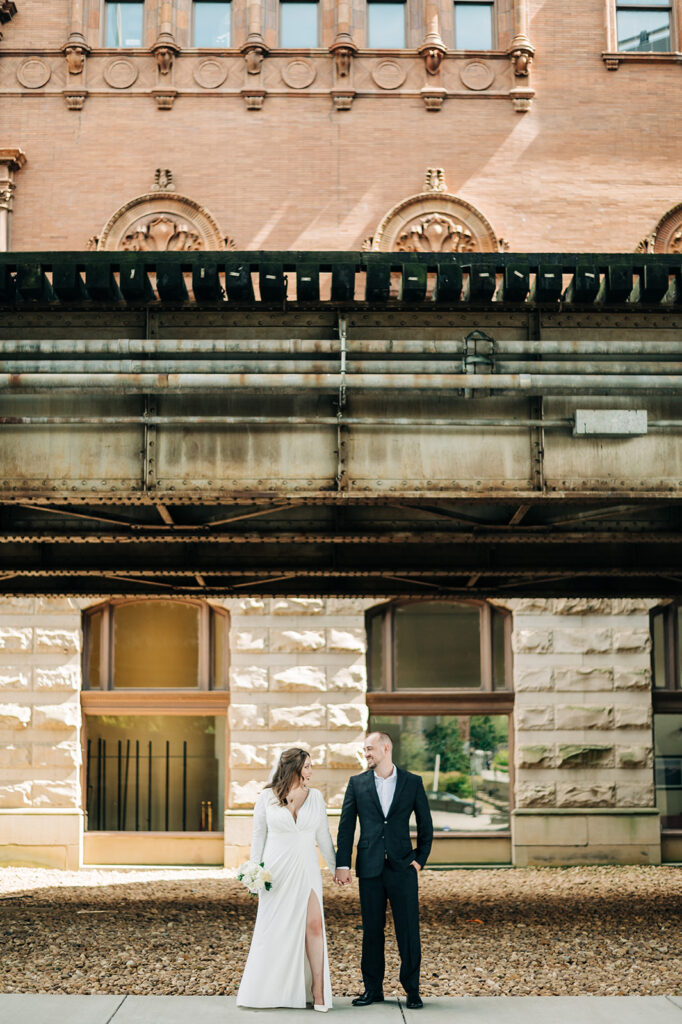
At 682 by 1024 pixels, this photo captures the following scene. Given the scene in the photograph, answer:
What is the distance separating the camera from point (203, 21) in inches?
961

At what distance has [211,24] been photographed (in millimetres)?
24391

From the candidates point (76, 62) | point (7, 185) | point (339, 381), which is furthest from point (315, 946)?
point (76, 62)

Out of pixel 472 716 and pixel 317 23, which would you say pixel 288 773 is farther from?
pixel 317 23

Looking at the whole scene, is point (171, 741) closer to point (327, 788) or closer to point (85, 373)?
point (327, 788)

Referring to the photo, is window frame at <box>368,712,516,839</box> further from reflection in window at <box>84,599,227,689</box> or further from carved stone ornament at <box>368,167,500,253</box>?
carved stone ornament at <box>368,167,500,253</box>

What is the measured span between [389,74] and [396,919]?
19832 mm

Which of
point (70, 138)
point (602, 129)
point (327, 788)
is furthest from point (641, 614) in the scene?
point (70, 138)

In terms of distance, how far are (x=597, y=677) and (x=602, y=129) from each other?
1195cm

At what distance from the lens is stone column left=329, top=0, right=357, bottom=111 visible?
930 inches

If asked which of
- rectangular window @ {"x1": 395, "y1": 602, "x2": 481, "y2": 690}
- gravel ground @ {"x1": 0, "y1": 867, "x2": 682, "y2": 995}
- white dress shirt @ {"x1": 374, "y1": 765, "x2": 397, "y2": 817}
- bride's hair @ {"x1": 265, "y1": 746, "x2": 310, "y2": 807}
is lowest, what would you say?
gravel ground @ {"x1": 0, "y1": 867, "x2": 682, "y2": 995}

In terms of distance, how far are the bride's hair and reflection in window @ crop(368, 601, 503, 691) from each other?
1246cm

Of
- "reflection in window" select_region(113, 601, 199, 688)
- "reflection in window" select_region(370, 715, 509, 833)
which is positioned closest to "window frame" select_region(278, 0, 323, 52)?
"reflection in window" select_region(113, 601, 199, 688)

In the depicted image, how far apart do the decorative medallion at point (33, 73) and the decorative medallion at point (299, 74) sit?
5.16 metres

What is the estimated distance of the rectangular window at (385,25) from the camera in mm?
24375
